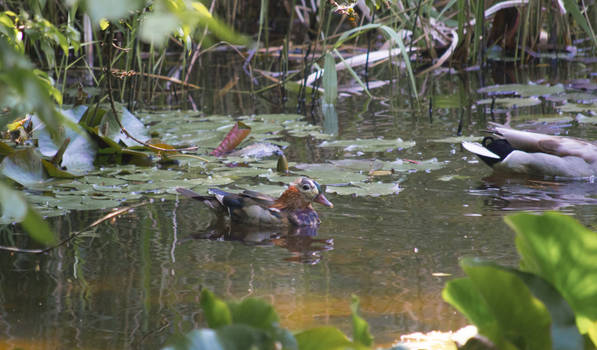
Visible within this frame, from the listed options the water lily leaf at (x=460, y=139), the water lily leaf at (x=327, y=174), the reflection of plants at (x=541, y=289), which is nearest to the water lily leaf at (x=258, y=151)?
the water lily leaf at (x=327, y=174)

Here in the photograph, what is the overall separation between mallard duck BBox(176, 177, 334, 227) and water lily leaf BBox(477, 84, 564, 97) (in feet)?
14.1

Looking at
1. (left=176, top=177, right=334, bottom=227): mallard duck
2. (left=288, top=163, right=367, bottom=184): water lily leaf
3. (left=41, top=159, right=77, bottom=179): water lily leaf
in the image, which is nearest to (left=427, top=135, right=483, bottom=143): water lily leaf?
(left=288, top=163, right=367, bottom=184): water lily leaf

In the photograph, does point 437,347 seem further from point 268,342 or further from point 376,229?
point 376,229

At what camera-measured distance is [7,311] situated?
119 inches

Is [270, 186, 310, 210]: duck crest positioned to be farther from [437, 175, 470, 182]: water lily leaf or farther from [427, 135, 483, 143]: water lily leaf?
[427, 135, 483, 143]: water lily leaf

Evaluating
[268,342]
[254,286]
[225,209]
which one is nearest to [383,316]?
[254,286]

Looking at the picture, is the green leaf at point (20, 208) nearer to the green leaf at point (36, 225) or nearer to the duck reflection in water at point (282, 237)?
the green leaf at point (36, 225)

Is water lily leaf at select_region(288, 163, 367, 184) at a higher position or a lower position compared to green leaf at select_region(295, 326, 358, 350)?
lower

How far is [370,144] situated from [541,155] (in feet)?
3.91

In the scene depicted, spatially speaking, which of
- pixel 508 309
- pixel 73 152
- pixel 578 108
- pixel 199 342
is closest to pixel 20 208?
pixel 199 342

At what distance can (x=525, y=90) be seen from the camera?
8.13m

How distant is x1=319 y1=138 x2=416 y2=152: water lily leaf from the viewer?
5793mm

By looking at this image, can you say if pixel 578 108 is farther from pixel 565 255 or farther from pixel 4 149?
pixel 565 255

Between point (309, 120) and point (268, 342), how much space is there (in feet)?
19.2
